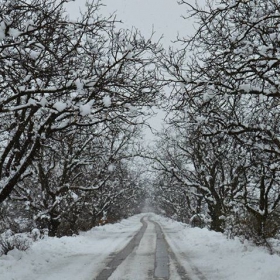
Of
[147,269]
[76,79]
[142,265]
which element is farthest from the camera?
[142,265]

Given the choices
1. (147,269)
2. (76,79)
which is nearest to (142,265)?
(147,269)

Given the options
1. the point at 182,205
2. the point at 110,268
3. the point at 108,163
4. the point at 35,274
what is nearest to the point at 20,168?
the point at 35,274

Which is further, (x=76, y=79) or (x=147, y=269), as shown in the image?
(x=147, y=269)

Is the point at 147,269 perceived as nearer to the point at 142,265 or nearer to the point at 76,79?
the point at 142,265

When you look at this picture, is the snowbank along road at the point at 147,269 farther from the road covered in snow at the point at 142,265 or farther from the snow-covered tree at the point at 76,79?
the snow-covered tree at the point at 76,79

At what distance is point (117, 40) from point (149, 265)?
5.98m

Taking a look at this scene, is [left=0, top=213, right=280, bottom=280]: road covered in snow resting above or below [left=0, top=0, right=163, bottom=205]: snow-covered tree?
below

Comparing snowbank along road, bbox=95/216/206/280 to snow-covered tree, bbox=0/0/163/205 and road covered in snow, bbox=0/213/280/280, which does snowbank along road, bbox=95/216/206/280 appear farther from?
snow-covered tree, bbox=0/0/163/205

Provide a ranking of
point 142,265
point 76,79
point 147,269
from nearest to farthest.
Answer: point 76,79 < point 147,269 < point 142,265

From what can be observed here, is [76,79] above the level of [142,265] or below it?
above

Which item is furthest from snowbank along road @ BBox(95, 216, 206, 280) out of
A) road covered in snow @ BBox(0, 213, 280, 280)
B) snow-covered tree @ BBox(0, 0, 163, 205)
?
snow-covered tree @ BBox(0, 0, 163, 205)

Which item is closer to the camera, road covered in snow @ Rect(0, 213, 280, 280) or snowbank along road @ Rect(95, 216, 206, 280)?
road covered in snow @ Rect(0, 213, 280, 280)

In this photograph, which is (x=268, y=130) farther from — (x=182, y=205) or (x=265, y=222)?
(x=182, y=205)

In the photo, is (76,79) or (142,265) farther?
(142,265)
